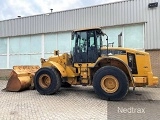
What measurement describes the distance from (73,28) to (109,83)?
24.5ft

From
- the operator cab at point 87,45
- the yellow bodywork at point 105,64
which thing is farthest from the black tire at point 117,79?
the operator cab at point 87,45

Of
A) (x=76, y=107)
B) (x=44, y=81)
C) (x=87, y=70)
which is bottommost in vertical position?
(x=76, y=107)

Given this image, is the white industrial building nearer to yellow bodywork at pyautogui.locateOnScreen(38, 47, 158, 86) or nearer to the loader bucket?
yellow bodywork at pyautogui.locateOnScreen(38, 47, 158, 86)

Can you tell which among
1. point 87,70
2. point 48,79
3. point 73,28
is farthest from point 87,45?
point 73,28

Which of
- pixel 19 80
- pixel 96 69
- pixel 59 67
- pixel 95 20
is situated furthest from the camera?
pixel 95 20

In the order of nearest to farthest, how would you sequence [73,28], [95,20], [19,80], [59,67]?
[59,67], [19,80], [95,20], [73,28]

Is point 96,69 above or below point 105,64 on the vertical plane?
below

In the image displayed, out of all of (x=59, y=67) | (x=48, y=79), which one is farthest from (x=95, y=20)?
(x=48, y=79)

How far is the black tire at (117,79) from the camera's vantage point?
912cm

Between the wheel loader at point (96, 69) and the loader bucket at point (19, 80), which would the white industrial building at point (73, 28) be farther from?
the loader bucket at point (19, 80)

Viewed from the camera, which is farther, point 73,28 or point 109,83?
point 73,28

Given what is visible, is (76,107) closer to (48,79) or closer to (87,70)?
(87,70)

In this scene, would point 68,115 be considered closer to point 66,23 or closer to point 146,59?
point 146,59

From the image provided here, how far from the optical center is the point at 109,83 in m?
9.51
